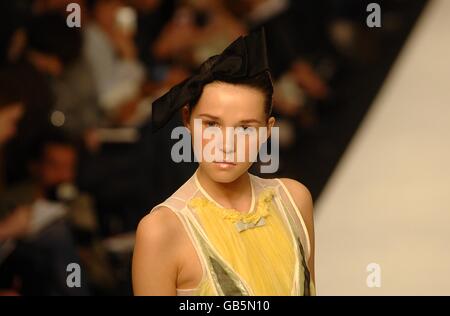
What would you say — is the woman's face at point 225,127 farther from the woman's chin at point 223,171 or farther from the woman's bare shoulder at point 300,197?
the woman's bare shoulder at point 300,197

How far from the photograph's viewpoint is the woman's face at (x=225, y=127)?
1.35 m

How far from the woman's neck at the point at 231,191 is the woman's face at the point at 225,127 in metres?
0.02

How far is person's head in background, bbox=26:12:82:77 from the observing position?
2877mm

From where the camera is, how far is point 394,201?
3.30 m

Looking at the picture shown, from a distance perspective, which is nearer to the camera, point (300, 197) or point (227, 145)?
point (227, 145)

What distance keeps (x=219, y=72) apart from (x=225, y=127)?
0.26 ft

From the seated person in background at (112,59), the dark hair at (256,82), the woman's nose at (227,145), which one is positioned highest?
the seated person in background at (112,59)

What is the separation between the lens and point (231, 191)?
1.41m

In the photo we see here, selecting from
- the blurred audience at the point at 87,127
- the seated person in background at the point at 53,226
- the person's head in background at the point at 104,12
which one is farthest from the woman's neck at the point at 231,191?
the person's head in background at the point at 104,12

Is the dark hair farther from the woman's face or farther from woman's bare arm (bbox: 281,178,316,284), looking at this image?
woman's bare arm (bbox: 281,178,316,284)

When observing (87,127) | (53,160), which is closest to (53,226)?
(53,160)

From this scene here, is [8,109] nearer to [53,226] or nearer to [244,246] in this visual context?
[53,226]
